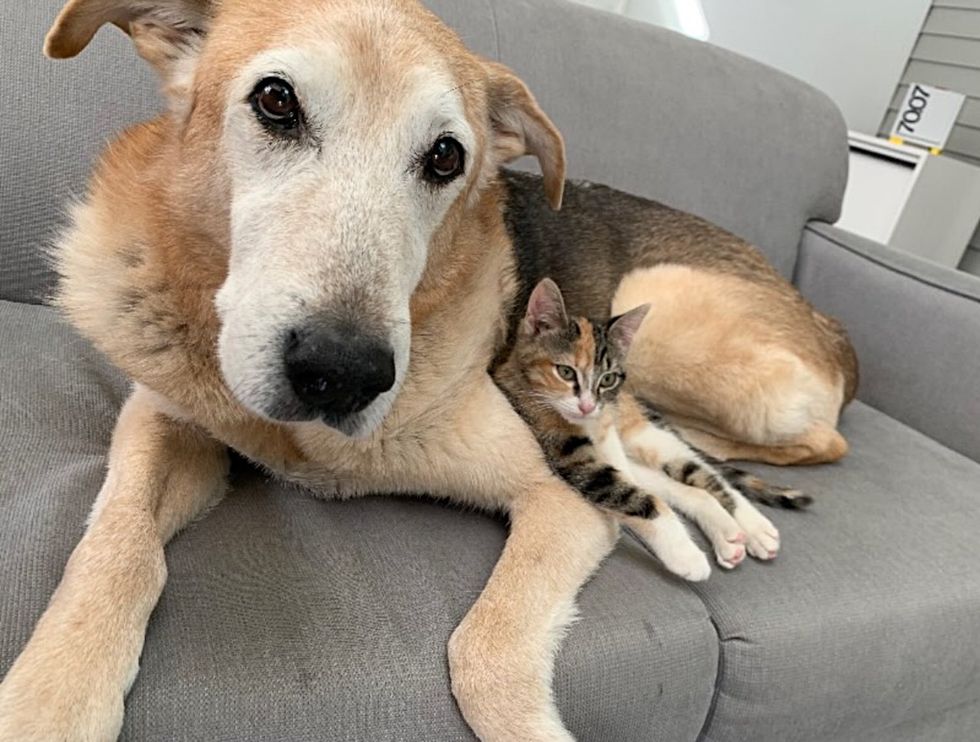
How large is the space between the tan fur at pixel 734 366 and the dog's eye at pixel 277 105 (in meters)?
1.07

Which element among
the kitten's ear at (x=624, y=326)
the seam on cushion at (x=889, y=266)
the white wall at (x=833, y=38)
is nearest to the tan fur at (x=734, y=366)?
the kitten's ear at (x=624, y=326)

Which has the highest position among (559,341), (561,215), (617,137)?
(617,137)

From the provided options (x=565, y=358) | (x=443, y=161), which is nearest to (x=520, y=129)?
(x=443, y=161)

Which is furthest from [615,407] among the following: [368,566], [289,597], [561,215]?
[289,597]

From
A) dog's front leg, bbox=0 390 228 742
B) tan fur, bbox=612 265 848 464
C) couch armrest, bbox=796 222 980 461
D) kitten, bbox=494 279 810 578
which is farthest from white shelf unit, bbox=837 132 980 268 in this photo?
dog's front leg, bbox=0 390 228 742

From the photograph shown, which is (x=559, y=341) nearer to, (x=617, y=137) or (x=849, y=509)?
(x=849, y=509)

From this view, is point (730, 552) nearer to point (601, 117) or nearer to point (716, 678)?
point (716, 678)

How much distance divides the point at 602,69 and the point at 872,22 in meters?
2.96

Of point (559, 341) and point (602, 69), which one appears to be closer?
point (559, 341)

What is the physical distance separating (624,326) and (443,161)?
63 cm

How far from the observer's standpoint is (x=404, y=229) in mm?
1097

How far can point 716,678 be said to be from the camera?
130 cm

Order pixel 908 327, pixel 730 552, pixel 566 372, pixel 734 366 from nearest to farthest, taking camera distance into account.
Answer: pixel 730 552 < pixel 566 372 < pixel 734 366 < pixel 908 327

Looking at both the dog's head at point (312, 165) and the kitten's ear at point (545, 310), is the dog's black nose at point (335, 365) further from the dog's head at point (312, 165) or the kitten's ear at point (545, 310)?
the kitten's ear at point (545, 310)
